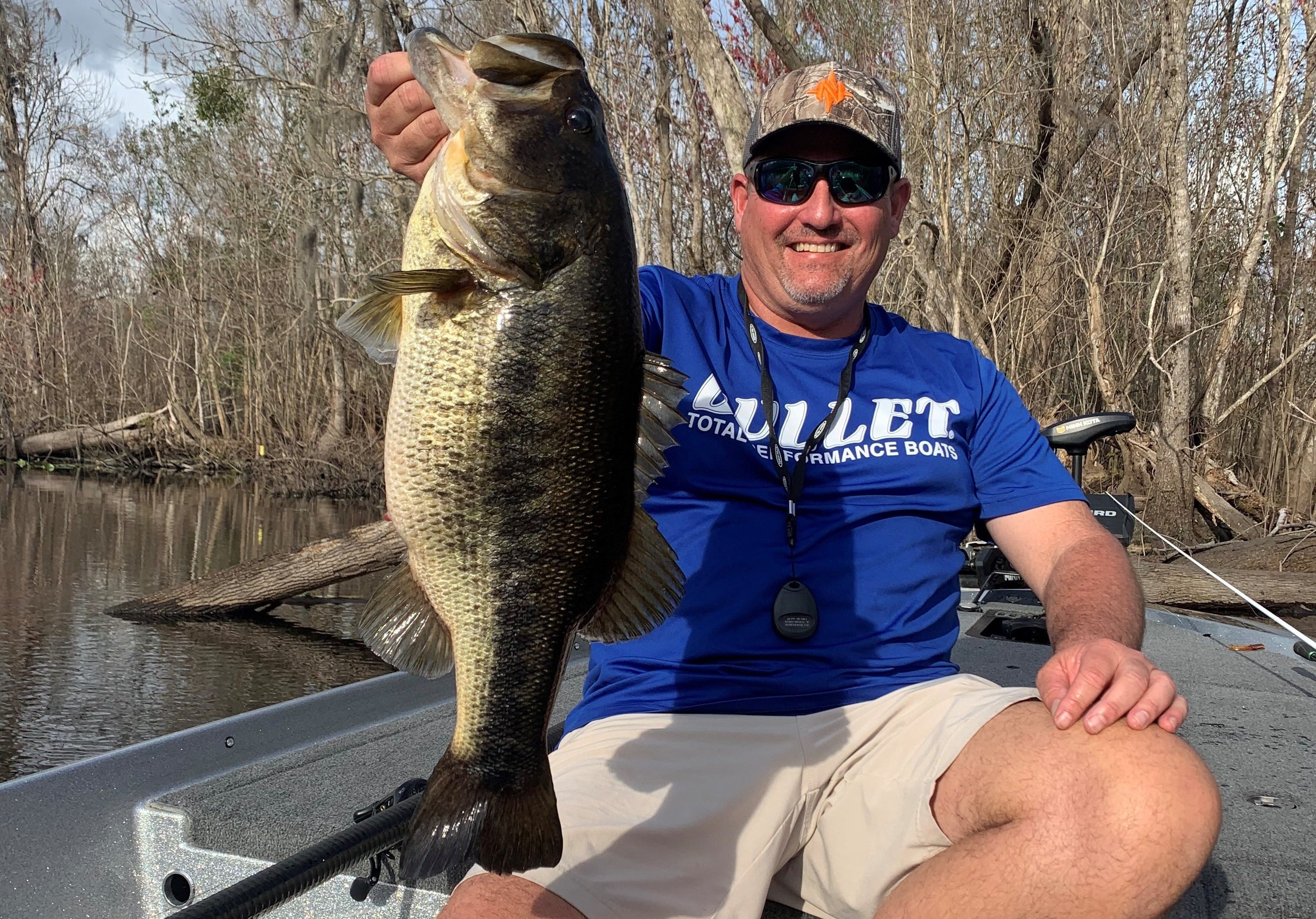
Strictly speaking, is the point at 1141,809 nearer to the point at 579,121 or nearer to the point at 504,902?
the point at 504,902

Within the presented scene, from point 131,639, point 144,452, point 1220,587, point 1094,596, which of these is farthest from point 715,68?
point 144,452

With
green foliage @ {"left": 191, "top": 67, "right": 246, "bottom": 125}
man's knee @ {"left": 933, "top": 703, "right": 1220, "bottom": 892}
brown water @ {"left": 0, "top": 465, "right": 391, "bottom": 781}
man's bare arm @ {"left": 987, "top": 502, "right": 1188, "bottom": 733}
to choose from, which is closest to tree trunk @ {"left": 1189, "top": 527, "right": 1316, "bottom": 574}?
brown water @ {"left": 0, "top": 465, "right": 391, "bottom": 781}

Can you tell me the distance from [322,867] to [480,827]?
1.49 ft

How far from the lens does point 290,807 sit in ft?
8.14

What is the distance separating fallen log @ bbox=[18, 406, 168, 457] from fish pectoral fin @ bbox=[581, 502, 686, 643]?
760 inches

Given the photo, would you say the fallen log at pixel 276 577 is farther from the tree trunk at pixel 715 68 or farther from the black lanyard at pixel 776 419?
the black lanyard at pixel 776 419

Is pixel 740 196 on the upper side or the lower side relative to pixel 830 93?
lower

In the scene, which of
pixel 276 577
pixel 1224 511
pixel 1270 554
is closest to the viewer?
pixel 276 577

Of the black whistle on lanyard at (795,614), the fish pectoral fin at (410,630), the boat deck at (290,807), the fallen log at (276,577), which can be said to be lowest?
the fallen log at (276,577)

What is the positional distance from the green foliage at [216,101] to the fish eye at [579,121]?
68.5ft

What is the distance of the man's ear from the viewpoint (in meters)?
2.69

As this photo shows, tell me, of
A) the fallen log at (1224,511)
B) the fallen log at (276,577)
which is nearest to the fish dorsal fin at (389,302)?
the fallen log at (276,577)

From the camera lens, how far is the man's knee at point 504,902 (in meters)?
1.66

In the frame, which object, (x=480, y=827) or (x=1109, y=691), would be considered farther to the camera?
(x=1109, y=691)
